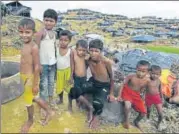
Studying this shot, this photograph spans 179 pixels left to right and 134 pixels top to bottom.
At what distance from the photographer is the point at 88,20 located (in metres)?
Result: 16.5

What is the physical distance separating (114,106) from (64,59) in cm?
102

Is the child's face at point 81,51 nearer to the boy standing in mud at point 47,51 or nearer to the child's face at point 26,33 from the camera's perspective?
the boy standing in mud at point 47,51

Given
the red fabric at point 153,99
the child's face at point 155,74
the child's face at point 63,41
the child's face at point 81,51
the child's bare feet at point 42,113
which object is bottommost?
the child's bare feet at point 42,113

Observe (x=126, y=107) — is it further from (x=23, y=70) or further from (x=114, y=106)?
(x=23, y=70)

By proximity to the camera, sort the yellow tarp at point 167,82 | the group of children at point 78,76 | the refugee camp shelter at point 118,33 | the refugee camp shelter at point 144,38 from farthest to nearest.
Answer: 1. the refugee camp shelter at point 118,33
2. the refugee camp shelter at point 144,38
3. the yellow tarp at point 167,82
4. the group of children at point 78,76

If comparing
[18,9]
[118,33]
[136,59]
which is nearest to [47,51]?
[136,59]

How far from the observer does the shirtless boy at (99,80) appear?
4.28 m

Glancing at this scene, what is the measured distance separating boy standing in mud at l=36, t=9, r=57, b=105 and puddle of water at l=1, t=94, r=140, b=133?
1.26 feet

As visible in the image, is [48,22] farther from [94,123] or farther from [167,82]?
[167,82]

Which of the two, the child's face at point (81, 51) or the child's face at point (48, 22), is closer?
the child's face at point (48, 22)

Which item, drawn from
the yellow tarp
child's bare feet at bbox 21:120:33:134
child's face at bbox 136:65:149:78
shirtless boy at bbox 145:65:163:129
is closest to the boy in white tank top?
child's bare feet at bbox 21:120:33:134

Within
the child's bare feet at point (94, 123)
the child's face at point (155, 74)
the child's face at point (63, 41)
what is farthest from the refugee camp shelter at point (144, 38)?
the child's bare feet at point (94, 123)

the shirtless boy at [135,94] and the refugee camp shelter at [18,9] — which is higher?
the refugee camp shelter at [18,9]

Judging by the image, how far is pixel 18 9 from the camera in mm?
19031
